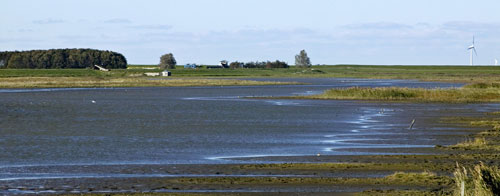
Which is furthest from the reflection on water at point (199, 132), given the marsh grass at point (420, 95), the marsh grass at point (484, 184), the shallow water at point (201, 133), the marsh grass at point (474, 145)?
the marsh grass at point (484, 184)

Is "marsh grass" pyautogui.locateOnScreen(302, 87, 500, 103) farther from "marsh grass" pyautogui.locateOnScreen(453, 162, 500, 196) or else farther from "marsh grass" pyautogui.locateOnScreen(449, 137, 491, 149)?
"marsh grass" pyautogui.locateOnScreen(453, 162, 500, 196)

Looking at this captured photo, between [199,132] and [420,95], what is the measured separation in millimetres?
40094

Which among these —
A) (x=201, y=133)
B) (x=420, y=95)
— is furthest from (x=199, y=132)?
(x=420, y=95)

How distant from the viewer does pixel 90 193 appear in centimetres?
1917

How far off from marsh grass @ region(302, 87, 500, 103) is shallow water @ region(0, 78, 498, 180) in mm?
11792

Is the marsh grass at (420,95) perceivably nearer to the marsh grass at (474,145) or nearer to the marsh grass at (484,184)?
the marsh grass at (474,145)

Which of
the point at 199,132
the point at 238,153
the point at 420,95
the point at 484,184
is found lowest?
the point at 420,95

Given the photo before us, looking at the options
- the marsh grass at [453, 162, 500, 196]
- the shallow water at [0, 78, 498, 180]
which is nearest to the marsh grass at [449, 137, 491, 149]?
the shallow water at [0, 78, 498, 180]

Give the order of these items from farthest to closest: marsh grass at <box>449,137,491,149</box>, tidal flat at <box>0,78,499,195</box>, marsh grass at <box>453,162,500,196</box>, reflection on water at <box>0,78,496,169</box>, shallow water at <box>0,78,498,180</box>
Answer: marsh grass at <box>449,137,491,149</box>, reflection on water at <box>0,78,496,169</box>, shallow water at <box>0,78,498,180</box>, tidal flat at <box>0,78,499,195</box>, marsh grass at <box>453,162,500,196</box>

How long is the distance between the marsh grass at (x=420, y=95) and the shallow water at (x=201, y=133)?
464 inches

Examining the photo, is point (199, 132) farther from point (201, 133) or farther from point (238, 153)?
point (238, 153)

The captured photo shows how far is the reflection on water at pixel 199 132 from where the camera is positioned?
2861 centimetres

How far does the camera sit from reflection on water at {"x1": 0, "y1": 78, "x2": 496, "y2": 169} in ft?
93.9

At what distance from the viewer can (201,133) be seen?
38.5 m
